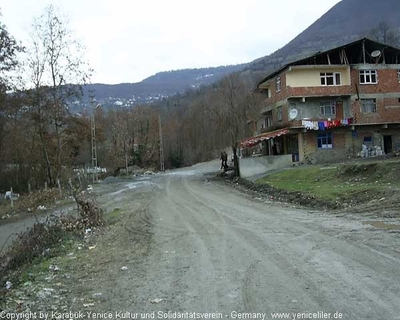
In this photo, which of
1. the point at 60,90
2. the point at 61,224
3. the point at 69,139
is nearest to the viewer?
the point at 61,224

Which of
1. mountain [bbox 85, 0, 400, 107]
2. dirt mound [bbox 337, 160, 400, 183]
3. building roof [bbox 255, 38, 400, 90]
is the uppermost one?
mountain [bbox 85, 0, 400, 107]

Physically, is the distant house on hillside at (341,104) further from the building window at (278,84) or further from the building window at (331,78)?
the building window at (278,84)

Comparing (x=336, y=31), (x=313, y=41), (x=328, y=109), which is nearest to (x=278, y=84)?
(x=328, y=109)

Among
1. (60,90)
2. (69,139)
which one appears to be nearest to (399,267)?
(60,90)

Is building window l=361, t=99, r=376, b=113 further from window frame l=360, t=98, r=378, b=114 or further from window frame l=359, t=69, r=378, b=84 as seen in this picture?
window frame l=359, t=69, r=378, b=84

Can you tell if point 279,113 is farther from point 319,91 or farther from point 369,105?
point 369,105

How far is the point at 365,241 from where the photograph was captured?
1066 centimetres

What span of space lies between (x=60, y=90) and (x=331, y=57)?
27659 mm

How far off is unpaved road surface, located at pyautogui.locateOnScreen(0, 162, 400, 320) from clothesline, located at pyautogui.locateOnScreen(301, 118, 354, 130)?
31.2m

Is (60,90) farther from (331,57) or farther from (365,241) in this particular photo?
(365,241)

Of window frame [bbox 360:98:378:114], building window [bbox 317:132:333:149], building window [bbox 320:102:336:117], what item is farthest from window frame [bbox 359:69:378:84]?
building window [bbox 317:132:333:149]

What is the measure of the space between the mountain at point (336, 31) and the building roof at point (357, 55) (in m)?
97.6

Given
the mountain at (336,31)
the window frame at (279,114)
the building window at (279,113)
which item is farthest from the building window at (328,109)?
the mountain at (336,31)

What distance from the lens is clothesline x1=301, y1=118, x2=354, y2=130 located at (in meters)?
45.6
